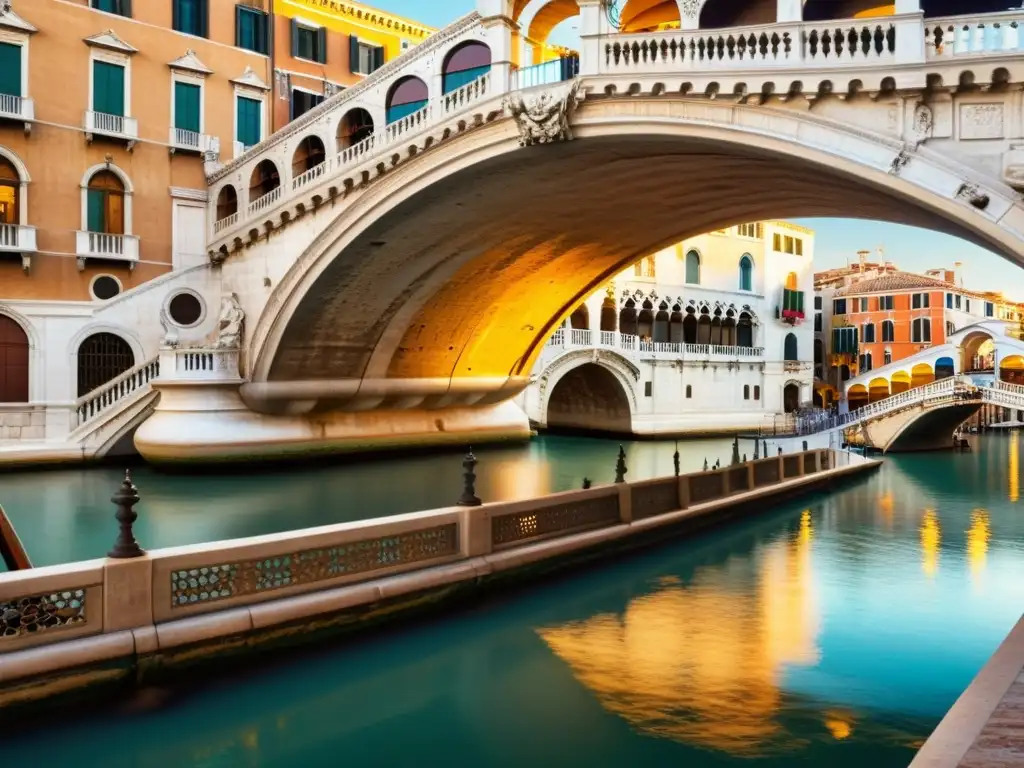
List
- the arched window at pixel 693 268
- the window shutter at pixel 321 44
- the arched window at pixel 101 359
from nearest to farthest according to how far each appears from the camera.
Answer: the arched window at pixel 101 359 < the window shutter at pixel 321 44 < the arched window at pixel 693 268

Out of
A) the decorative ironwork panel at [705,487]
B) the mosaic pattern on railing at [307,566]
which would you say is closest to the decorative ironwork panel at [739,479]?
the decorative ironwork panel at [705,487]

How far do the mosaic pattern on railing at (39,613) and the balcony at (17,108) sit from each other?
49.0 feet

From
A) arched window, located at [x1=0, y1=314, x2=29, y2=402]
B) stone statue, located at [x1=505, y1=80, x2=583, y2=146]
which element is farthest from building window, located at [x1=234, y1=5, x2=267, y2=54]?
stone statue, located at [x1=505, y1=80, x2=583, y2=146]

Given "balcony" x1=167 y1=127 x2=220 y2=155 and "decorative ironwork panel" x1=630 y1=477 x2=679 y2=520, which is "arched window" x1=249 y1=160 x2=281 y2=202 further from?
"decorative ironwork panel" x1=630 y1=477 x2=679 y2=520

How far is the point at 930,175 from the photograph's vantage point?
9.68 meters

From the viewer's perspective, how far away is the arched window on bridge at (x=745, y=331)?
36.7 metres

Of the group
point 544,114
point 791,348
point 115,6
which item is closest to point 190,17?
point 115,6

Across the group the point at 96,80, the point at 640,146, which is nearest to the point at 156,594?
the point at 640,146

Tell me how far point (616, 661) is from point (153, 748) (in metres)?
3.46

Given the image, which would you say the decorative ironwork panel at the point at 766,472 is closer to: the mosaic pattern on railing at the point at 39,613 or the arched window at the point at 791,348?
the mosaic pattern on railing at the point at 39,613

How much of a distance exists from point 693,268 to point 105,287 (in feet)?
74.6

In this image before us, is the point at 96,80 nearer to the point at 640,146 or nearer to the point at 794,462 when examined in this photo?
the point at 640,146

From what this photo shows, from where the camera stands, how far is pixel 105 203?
1894cm

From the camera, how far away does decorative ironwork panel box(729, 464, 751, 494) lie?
45.0ft
